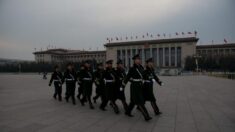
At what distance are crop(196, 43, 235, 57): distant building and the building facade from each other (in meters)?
6.20

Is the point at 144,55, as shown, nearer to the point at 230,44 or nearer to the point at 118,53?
the point at 118,53

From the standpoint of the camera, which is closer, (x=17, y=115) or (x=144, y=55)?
(x=17, y=115)

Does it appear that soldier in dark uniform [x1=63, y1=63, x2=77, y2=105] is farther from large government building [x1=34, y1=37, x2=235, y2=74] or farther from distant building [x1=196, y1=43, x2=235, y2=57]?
distant building [x1=196, y1=43, x2=235, y2=57]

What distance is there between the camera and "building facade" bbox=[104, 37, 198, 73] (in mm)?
83250

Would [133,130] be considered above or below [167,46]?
below

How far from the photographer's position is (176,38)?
86125 millimetres

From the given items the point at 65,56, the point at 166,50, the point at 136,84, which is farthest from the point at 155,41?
the point at 136,84

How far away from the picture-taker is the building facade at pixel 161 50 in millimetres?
83250

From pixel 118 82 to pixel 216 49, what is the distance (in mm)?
88284

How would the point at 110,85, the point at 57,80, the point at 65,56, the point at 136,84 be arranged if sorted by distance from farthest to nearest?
the point at 65,56
the point at 57,80
the point at 110,85
the point at 136,84

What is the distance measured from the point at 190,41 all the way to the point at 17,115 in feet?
268

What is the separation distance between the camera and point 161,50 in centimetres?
9156

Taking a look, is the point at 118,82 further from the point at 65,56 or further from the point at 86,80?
the point at 65,56

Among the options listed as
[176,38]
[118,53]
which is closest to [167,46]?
[176,38]
